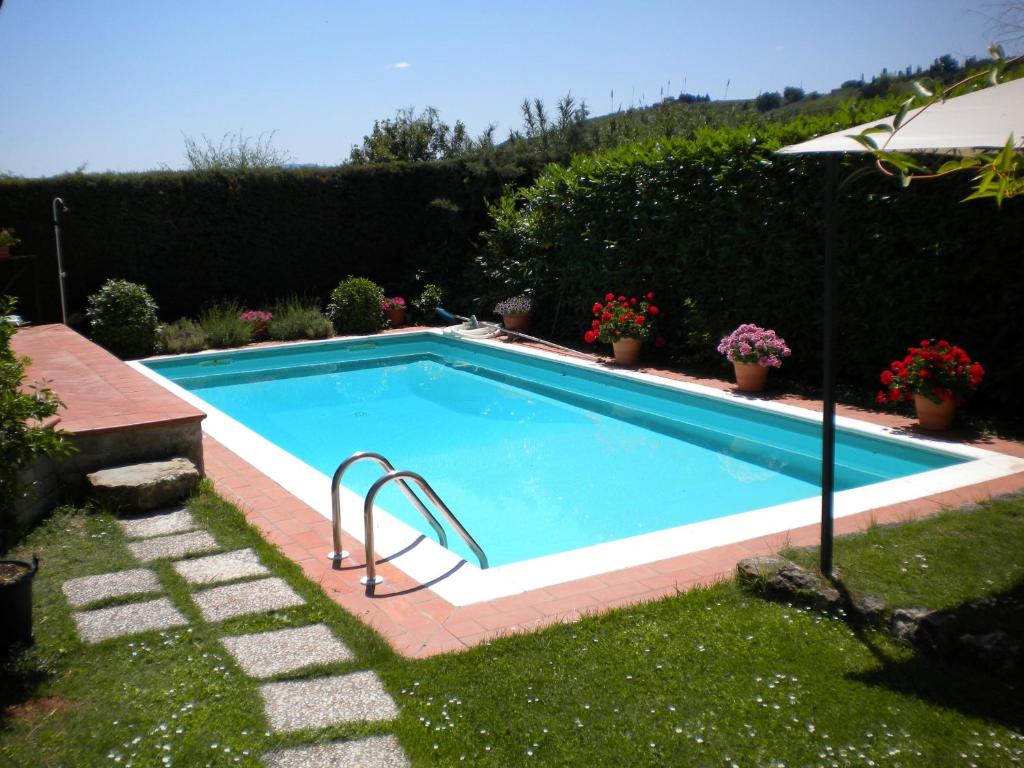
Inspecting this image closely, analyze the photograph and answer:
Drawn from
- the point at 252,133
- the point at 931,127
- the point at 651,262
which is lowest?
the point at 651,262

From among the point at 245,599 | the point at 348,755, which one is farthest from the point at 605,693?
the point at 245,599

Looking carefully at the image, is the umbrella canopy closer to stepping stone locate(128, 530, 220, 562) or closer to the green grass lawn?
the green grass lawn

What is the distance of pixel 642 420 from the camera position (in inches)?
400

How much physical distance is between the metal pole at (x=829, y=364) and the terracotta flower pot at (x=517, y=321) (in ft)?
35.3

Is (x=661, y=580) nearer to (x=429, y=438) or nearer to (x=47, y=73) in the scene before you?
(x=429, y=438)

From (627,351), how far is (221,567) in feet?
26.7

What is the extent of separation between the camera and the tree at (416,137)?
29.5m

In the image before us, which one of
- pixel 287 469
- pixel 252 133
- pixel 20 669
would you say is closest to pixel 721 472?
pixel 287 469

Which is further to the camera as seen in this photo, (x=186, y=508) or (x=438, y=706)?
A: (x=186, y=508)

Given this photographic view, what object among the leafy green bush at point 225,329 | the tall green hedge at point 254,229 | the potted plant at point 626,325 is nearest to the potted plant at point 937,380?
the potted plant at point 626,325

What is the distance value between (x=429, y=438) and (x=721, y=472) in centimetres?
340

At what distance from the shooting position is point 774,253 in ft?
33.5

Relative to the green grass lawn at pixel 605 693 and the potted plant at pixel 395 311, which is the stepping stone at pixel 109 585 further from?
the potted plant at pixel 395 311

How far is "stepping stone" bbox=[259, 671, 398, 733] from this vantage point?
127 inches
